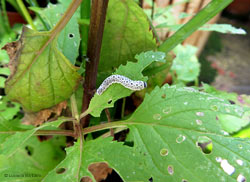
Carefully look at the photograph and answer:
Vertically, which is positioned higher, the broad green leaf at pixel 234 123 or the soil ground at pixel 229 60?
the broad green leaf at pixel 234 123

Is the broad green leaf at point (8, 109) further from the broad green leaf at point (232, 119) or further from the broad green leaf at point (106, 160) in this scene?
the broad green leaf at point (232, 119)

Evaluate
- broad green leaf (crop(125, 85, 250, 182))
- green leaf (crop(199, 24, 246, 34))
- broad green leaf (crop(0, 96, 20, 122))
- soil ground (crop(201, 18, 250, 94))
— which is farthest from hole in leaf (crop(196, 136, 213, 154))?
soil ground (crop(201, 18, 250, 94))

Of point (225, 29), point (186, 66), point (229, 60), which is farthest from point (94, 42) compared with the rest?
point (229, 60)

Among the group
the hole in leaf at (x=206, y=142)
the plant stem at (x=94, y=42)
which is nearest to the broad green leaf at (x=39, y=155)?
the plant stem at (x=94, y=42)

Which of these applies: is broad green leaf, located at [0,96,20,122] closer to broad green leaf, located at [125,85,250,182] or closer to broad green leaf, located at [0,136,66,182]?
broad green leaf, located at [0,136,66,182]

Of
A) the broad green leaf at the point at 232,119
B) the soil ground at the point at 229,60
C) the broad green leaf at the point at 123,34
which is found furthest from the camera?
the soil ground at the point at 229,60

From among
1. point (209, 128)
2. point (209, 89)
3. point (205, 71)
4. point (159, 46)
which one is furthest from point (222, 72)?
point (209, 128)

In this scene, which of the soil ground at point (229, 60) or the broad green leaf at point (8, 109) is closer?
the broad green leaf at point (8, 109)
